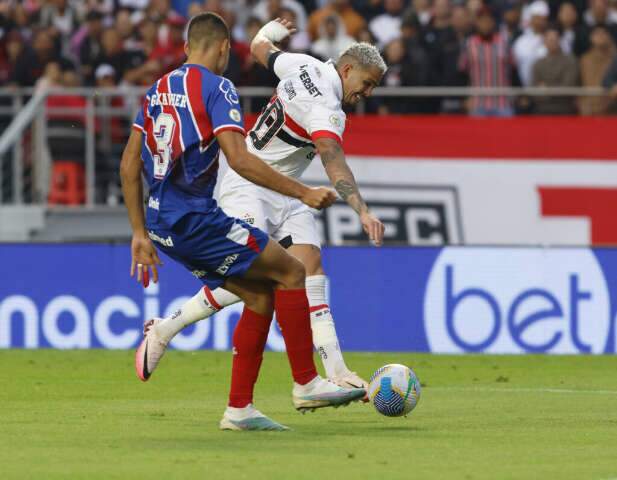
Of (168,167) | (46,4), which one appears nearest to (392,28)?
(46,4)

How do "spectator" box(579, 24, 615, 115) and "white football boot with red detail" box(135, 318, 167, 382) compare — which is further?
"spectator" box(579, 24, 615, 115)

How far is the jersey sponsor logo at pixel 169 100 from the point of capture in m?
8.70

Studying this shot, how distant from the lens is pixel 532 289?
16.4 meters

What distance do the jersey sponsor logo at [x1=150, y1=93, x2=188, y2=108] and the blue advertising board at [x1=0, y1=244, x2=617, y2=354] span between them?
7.71 metres

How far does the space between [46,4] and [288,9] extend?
359 cm

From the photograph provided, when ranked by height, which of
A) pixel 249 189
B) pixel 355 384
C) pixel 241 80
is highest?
pixel 241 80

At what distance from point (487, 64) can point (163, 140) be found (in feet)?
36.0

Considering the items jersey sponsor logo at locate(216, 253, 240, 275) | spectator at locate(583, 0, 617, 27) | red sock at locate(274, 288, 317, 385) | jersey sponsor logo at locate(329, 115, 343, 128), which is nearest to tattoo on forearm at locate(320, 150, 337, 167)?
jersey sponsor logo at locate(329, 115, 343, 128)

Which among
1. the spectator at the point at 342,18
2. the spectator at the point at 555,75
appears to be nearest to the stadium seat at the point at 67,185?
the spectator at the point at 342,18

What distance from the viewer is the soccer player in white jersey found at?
9.95 meters

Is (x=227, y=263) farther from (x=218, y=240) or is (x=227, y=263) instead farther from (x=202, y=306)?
(x=202, y=306)

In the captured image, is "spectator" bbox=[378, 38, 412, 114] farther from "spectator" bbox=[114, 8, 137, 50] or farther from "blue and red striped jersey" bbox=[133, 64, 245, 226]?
"blue and red striped jersey" bbox=[133, 64, 245, 226]

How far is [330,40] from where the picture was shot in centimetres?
1956

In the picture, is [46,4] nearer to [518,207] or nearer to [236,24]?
[236,24]
